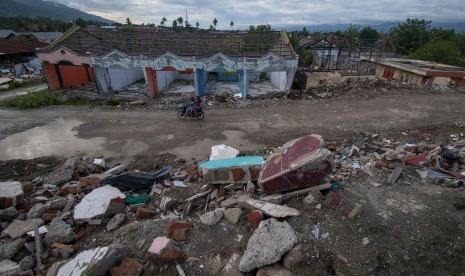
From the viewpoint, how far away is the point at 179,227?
426 cm

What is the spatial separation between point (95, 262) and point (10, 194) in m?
4.17

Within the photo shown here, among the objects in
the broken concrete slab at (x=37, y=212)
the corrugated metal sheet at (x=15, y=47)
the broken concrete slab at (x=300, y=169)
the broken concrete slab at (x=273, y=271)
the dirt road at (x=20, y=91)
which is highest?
the corrugated metal sheet at (x=15, y=47)

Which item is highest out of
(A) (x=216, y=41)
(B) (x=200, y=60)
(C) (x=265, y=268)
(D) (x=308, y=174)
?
(A) (x=216, y=41)

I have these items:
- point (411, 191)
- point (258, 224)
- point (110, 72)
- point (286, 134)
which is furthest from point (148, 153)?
point (110, 72)

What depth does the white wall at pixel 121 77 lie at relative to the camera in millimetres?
19598

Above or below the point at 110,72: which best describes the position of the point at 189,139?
below

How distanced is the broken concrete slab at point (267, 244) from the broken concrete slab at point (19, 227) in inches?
170

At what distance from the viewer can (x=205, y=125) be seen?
487 inches

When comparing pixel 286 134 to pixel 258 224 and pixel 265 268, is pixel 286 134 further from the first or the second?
pixel 265 268

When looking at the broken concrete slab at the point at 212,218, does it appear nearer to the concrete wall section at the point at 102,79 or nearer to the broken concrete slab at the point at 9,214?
the broken concrete slab at the point at 9,214

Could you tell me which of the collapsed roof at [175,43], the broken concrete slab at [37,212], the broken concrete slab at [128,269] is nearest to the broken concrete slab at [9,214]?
the broken concrete slab at [37,212]

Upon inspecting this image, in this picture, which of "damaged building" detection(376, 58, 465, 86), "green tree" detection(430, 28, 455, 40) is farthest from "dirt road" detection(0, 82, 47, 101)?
"green tree" detection(430, 28, 455, 40)

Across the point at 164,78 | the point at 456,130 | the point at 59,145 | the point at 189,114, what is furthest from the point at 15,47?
the point at 456,130

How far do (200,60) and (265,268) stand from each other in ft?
51.7
